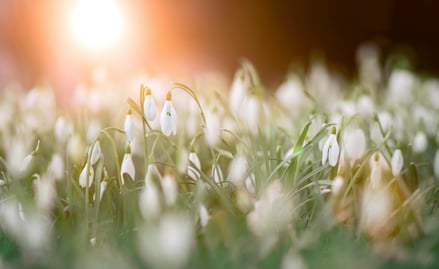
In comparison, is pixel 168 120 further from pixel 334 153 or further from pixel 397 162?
pixel 397 162

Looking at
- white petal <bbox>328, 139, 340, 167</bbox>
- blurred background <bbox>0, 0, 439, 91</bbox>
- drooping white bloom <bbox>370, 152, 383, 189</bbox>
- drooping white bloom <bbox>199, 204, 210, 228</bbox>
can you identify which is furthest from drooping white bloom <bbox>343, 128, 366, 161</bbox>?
blurred background <bbox>0, 0, 439, 91</bbox>

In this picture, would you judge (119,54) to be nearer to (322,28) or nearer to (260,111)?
(322,28)

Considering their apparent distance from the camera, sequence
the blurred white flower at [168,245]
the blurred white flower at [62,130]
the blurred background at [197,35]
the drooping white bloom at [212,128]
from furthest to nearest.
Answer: the blurred background at [197,35], the blurred white flower at [62,130], the drooping white bloom at [212,128], the blurred white flower at [168,245]

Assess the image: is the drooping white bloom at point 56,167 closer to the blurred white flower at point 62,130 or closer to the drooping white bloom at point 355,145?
the blurred white flower at point 62,130

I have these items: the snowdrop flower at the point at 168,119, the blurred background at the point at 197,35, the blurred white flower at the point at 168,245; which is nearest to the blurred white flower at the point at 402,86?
the blurred background at the point at 197,35

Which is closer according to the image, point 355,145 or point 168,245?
point 168,245

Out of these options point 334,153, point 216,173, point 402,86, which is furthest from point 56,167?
point 402,86

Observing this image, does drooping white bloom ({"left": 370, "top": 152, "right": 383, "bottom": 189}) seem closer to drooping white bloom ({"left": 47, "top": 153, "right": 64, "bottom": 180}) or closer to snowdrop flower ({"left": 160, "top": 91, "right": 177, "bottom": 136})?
snowdrop flower ({"left": 160, "top": 91, "right": 177, "bottom": 136})
